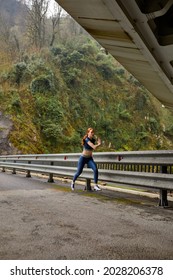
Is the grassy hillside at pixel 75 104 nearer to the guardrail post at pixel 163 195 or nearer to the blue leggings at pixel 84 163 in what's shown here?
the blue leggings at pixel 84 163

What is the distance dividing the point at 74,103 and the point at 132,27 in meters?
32.3

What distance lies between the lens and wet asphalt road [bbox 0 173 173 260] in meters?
Answer: 2.76

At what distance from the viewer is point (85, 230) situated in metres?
3.63

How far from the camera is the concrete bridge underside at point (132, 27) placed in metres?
3.56

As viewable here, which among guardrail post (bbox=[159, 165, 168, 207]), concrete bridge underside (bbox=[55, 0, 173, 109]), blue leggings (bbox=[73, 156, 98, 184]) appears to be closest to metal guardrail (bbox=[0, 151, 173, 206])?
guardrail post (bbox=[159, 165, 168, 207])

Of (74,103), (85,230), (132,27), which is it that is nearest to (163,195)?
(85,230)

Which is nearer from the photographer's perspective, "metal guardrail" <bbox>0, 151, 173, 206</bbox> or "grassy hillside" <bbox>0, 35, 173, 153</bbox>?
"metal guardrail" <bbox>0, 151, 173, 206</bbox>

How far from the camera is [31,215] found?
4.53 m

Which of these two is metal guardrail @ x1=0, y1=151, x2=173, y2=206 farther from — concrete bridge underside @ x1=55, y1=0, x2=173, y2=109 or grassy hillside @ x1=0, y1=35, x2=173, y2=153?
grassy hillside @ x1=0, y1=35, x2=173, y2=153

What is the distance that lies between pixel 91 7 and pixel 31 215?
291cm

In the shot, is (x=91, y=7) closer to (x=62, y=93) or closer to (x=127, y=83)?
(x=62, y=93)

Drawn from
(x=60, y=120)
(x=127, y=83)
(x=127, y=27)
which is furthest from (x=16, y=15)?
(x=127, y=27)

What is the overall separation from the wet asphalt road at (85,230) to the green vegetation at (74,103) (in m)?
20.2

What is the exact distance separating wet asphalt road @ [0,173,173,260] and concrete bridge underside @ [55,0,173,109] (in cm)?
247
